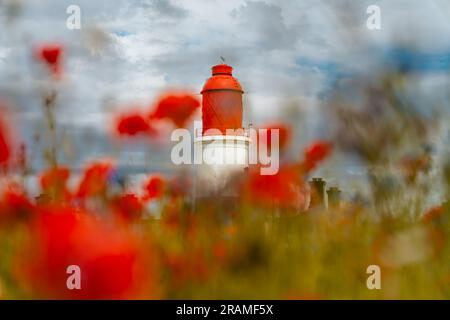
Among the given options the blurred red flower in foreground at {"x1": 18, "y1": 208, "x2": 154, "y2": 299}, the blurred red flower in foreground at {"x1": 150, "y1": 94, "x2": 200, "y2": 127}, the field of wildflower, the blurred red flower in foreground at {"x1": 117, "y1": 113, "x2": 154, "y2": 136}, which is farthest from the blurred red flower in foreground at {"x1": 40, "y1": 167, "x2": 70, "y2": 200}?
the blurred red flower in foreground at {"x1": 18, "y1": 208, "x2": 154, "y2": 299}

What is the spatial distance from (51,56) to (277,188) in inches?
25.6

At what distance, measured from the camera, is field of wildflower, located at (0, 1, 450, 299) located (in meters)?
0.76

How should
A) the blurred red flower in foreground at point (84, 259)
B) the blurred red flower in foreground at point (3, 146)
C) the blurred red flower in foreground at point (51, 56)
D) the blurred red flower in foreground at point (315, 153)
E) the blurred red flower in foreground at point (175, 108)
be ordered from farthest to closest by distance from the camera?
the blurred red flower in foreground at point (175, 108), the blurred red flower in foreground at point (51, 56), the blurred red flower in foreground at point (315, 153), the blurred red flower in foreground at point (3, 146), the blurred red flower in foreground at point (84, 259)

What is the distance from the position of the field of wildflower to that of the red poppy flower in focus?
0.14m

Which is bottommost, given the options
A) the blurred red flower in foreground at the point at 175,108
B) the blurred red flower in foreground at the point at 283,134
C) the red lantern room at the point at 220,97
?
the blurred red flower in foreground at the point at 283,134

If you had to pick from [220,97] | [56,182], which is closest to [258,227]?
[56,182]

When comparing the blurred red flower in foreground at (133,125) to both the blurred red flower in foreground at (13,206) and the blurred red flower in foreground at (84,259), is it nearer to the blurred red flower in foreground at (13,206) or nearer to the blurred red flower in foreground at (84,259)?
the blurred red flower in foreground at (13,206)

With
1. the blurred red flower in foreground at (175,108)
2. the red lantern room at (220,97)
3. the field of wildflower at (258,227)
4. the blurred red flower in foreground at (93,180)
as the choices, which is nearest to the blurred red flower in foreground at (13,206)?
the field of wildflower at (258,227)

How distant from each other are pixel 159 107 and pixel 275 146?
0.39 meters

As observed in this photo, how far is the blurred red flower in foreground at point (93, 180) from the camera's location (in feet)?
4.65

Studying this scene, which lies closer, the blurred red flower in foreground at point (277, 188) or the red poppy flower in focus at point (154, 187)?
the blurred red flower in foreground at point (277, 188)

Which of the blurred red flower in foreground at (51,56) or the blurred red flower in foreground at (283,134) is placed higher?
the blurred red flower in foreground at (51,56)

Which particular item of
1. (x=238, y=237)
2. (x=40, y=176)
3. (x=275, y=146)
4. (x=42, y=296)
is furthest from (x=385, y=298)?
(x=40, y=176)

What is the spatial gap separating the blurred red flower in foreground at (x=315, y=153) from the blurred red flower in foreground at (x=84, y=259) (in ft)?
2.15
